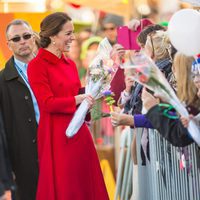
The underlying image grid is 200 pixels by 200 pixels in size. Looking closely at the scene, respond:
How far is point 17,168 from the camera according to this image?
865cm

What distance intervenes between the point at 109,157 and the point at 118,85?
13.1ft

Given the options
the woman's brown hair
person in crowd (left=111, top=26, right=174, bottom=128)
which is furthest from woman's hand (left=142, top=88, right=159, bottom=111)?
the woman's brown hair

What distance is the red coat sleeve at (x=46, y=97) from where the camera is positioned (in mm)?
7805

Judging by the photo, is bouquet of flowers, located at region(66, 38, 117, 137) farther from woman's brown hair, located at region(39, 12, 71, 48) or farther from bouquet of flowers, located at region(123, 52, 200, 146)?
bouquet of flowers, located at region(123, 52, 200, 146)

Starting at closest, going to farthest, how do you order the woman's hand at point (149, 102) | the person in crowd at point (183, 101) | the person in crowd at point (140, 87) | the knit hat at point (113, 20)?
the person in crowd at point (183, 101), the woman's hand at point (149, 102), the person in crowd at point (140, 87), the knit hat at point (113, 20)

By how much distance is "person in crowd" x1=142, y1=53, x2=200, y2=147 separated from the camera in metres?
5.86

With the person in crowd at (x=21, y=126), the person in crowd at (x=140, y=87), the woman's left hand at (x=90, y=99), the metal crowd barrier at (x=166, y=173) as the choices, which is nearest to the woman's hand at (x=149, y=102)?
the metal crowd barrier at (x=166, y=173)

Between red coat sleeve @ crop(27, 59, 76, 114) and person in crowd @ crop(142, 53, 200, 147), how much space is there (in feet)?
5.51

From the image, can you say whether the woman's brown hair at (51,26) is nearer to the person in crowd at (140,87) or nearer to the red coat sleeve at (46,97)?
the red coat sleeve at (46,97)

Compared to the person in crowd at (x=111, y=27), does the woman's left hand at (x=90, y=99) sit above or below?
below

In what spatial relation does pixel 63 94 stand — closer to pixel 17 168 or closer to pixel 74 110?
pixel 74 110

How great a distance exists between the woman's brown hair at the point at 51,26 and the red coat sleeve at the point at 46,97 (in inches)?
10.6

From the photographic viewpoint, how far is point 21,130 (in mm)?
8602

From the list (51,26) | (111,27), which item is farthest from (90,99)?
(111,27)
